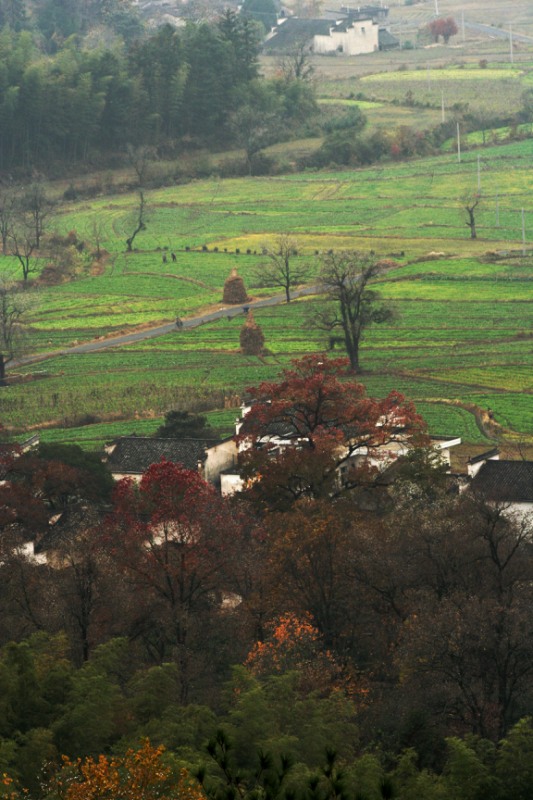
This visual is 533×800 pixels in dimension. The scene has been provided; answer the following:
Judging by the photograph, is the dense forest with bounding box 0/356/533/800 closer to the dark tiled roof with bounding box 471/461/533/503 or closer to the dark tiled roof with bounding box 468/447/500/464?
the dark tiled roof with bounding box 471/461/533/503

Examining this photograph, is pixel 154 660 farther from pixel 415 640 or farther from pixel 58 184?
pixel 58 184

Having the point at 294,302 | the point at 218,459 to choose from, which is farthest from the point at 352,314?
the point at 218,459

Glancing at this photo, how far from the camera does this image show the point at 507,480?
47750 millimetres

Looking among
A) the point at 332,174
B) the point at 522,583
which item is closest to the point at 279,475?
the point at 522,583

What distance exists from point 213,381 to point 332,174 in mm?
57476

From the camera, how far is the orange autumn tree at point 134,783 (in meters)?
23.2

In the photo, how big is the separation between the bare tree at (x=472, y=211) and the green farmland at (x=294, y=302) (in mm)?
536

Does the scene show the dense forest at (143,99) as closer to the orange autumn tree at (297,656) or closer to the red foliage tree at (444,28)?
the red foliage tree at (444,28)

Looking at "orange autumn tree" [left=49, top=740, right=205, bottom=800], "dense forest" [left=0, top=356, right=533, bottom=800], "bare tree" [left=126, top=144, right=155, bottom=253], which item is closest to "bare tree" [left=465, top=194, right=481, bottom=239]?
"bare tree" [left=126, top=144, right=155, bottom=253]

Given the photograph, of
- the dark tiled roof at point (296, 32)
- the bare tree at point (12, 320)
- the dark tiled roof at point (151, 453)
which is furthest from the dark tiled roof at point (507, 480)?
the dark tiled roof at point (296, 32)

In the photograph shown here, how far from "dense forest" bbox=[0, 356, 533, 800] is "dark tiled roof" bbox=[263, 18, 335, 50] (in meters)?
130

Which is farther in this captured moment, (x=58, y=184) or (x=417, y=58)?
(x=417, y=58)

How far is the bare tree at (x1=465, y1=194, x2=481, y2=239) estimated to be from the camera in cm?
10200

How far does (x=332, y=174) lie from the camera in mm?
125438
